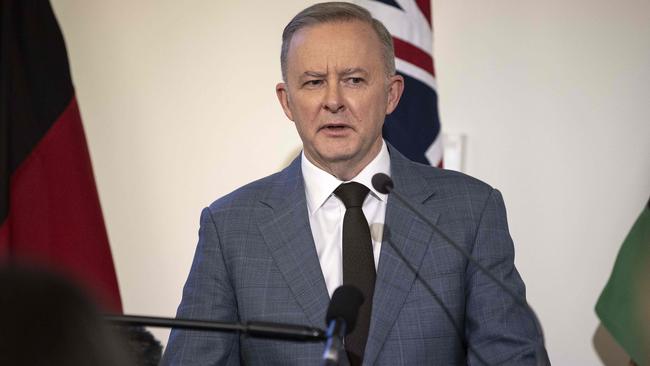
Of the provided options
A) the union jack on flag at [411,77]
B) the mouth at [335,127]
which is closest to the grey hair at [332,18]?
the mouth at [335,127]

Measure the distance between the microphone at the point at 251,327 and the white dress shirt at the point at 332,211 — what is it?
656 mm

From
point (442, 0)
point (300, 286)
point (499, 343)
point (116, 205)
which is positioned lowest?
point (499, 343)

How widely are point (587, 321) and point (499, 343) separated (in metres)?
1.43

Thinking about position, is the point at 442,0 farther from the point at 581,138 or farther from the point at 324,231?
the point at 324,231

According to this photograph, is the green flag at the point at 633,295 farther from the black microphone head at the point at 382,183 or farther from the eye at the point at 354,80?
the black microphone head at the point at 382,183

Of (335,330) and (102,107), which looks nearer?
(335,330)

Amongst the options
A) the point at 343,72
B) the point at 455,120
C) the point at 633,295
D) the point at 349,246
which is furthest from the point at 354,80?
the point at 633,295

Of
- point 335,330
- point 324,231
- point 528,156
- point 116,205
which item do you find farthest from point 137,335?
point 335,330

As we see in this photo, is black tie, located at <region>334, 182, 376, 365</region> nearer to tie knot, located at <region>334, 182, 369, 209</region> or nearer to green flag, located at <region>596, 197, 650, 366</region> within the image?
tie knot, located at <region>334, 182, 369, 209</region>

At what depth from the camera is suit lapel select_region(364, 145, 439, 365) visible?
1.97 meters

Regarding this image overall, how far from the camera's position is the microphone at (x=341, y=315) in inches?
52.5

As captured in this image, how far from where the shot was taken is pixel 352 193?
2.15m

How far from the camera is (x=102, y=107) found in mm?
3379

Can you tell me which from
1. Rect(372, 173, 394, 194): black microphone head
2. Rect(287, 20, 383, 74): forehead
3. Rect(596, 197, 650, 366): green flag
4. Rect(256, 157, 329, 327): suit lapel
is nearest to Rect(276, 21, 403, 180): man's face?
Rect(287, 20, 383, 74): forehead
